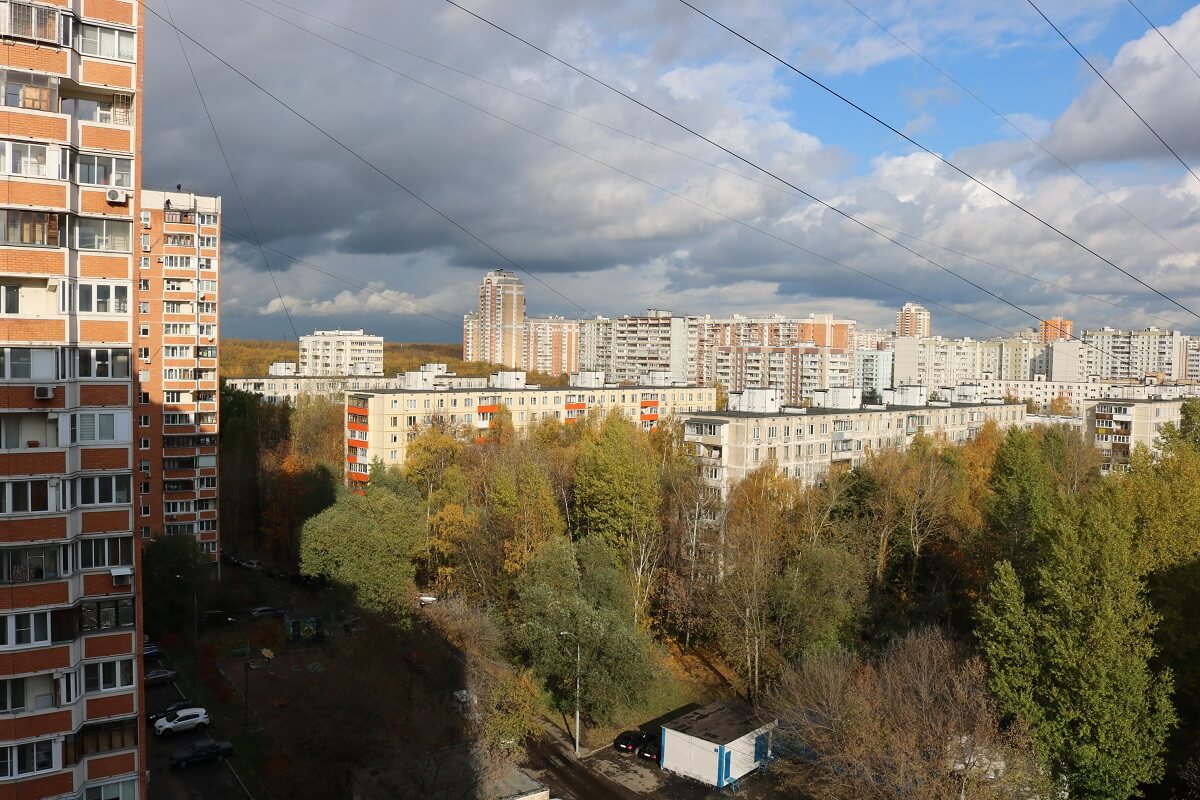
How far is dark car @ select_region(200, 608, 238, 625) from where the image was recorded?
27.5 m

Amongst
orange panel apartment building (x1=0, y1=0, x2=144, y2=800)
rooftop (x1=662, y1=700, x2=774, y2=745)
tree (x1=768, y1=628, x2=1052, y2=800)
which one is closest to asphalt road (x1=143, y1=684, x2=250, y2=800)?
orange panel apartment building (x1=0, y1=0, x2=144, y2=800)

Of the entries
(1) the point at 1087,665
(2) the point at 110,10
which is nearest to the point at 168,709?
(2) the point at 110,10

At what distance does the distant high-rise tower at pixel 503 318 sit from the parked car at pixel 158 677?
2915 inches

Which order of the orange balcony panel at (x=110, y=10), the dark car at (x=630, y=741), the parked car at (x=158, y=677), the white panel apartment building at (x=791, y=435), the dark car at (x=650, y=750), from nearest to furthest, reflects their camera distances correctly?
the orange balcony panel at (x=110, y=10)
the dark car at (x=650, y=750)
the dark car at (x=630, y=741)
the parked car at (x=158, y=677)
the white panel apartment building at (x=791, y=435)

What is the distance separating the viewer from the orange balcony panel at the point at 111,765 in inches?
438

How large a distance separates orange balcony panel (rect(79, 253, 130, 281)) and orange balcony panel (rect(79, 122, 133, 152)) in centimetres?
148

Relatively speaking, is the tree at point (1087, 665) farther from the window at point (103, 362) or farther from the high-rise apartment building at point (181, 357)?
the high-rise apartment building at point (181, 357)

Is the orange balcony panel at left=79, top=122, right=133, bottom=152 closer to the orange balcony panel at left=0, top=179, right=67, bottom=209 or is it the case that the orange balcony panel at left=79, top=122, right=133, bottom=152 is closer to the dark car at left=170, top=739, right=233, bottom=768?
the orange balcony panel at left=0, top=179, right=67, bottom=209

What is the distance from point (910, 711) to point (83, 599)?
13.1 metres

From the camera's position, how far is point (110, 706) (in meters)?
11.3

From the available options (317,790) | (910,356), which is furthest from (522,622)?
(910,356)

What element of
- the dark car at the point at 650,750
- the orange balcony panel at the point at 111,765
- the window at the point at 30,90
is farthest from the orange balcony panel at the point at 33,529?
the dark car at the point at 650,750

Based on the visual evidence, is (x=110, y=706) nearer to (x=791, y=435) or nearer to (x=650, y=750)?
(x=650, y=750)

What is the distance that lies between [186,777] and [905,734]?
1434cm
